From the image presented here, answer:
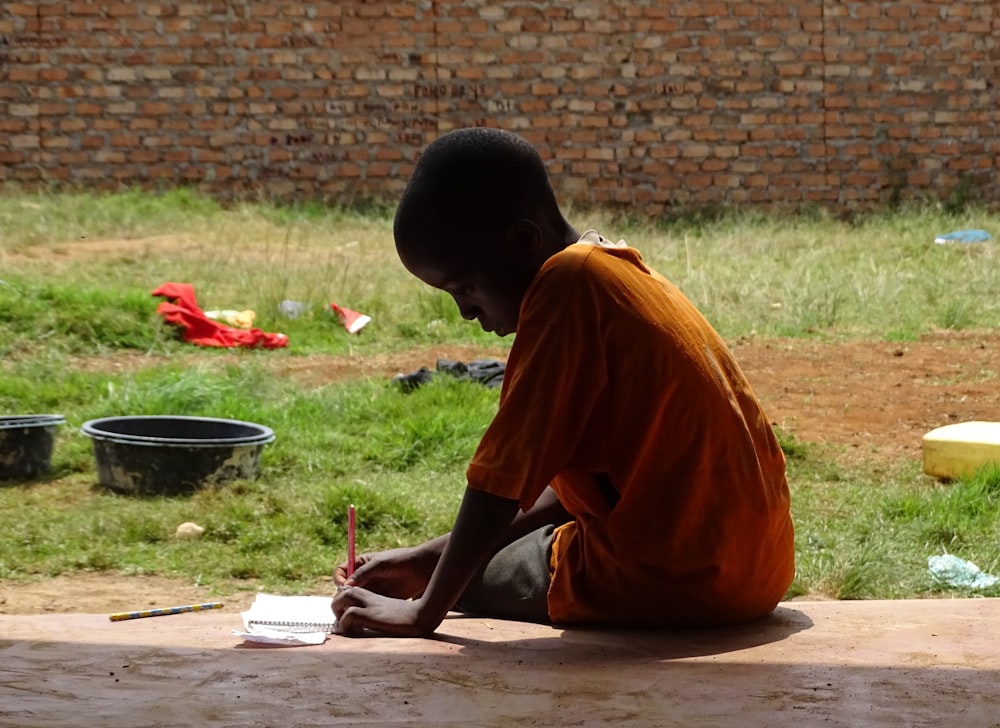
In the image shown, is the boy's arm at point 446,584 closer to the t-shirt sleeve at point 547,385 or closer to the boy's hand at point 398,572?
the t-shirt sleeve at point 547,385

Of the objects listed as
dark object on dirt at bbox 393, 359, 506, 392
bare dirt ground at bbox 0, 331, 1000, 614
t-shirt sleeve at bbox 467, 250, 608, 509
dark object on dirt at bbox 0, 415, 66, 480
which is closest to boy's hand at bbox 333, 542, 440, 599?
t-shirt sleeve at bbox 467, 250, 608, 509

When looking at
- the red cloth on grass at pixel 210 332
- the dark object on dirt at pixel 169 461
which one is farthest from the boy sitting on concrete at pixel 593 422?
the red cloth on grass at pixel 210 332

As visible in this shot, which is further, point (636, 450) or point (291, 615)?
point (291, 615)

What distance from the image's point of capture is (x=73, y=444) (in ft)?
17.3

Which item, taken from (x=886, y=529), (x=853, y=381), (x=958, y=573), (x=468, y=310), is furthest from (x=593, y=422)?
(x=853, y=381)

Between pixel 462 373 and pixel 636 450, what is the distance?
3.92 metres

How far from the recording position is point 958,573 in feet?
12.4

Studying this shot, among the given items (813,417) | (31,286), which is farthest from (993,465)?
(31,286)

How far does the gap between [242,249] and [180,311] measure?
7.92 feet

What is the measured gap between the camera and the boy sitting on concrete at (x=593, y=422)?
215 cm

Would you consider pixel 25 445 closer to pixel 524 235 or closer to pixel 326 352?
pixel 326 352

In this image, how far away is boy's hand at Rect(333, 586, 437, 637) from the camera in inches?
92.5

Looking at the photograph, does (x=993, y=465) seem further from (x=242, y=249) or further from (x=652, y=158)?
(x=652, y=158)

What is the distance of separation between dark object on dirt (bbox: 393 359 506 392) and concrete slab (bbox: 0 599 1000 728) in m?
3.45
